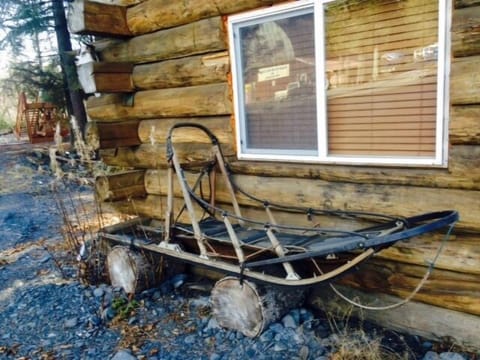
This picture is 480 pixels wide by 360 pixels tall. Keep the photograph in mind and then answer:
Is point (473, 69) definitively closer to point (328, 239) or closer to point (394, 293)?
point (328, 239)

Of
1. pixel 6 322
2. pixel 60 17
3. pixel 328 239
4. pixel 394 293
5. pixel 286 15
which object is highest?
pixel 60 17

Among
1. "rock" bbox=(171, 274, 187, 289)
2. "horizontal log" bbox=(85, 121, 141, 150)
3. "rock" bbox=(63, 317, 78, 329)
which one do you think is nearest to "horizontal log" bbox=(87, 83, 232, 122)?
"horizontal log" bbox=(85, 121, 141, 150)

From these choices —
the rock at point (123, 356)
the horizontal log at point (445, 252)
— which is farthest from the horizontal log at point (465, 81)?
the rock at point (123, 356)

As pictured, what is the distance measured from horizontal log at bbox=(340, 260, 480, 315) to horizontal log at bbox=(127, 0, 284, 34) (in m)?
2.19

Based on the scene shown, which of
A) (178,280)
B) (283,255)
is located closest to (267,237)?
(283,255)

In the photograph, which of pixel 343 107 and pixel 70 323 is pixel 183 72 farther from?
pixel 70 323

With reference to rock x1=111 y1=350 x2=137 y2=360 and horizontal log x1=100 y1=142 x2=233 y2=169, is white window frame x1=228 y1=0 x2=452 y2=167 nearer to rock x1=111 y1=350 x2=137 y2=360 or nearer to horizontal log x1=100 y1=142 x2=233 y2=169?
horizontal log x1=100 y1=142 x2=233 y2=169

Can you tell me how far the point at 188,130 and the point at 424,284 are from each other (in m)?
2.44

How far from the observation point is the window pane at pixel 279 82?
3205 mm

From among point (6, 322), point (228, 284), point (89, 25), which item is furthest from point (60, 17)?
point (228, 284)

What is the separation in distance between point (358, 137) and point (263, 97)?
894 millimetres

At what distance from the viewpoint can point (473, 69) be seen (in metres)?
2.45

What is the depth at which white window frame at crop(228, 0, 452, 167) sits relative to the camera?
260cm

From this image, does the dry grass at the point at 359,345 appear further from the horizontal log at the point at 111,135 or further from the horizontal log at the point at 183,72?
the horizontal log at the point at 111,135
